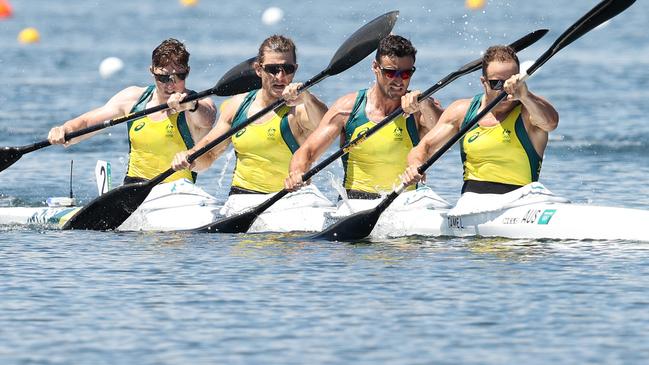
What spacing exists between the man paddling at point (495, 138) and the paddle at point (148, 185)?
4.68 ft

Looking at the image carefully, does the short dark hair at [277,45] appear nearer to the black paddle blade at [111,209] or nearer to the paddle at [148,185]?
the paddle at [148,185]

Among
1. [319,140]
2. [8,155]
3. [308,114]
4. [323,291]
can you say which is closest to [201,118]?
[308,114]

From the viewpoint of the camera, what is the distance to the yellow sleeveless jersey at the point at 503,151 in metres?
12.4

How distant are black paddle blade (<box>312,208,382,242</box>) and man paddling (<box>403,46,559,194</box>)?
55cm

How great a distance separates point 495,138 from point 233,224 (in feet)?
8.47

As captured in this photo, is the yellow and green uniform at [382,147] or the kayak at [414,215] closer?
the kayak at [414,215]

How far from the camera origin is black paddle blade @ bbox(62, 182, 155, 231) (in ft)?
45.9

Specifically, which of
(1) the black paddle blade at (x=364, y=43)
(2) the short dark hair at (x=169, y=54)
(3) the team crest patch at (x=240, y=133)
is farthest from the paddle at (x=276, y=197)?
(2) the short dark hair at (x=169, y=54)

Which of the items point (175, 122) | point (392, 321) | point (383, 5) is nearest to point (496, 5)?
point (383, 5)

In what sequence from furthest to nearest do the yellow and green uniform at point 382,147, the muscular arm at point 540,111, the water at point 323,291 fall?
the yellow and green uniform at point 382,147 < the muscular arm at point 540,111 < the water at point 323,291

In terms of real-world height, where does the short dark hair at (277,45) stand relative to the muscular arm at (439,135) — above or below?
above

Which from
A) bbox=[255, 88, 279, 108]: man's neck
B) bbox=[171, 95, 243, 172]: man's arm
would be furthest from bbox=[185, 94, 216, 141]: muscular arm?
bbox=[255, 88, 279, 108]: man's neck

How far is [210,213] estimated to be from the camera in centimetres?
1386

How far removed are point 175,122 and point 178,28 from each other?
4289 cm
